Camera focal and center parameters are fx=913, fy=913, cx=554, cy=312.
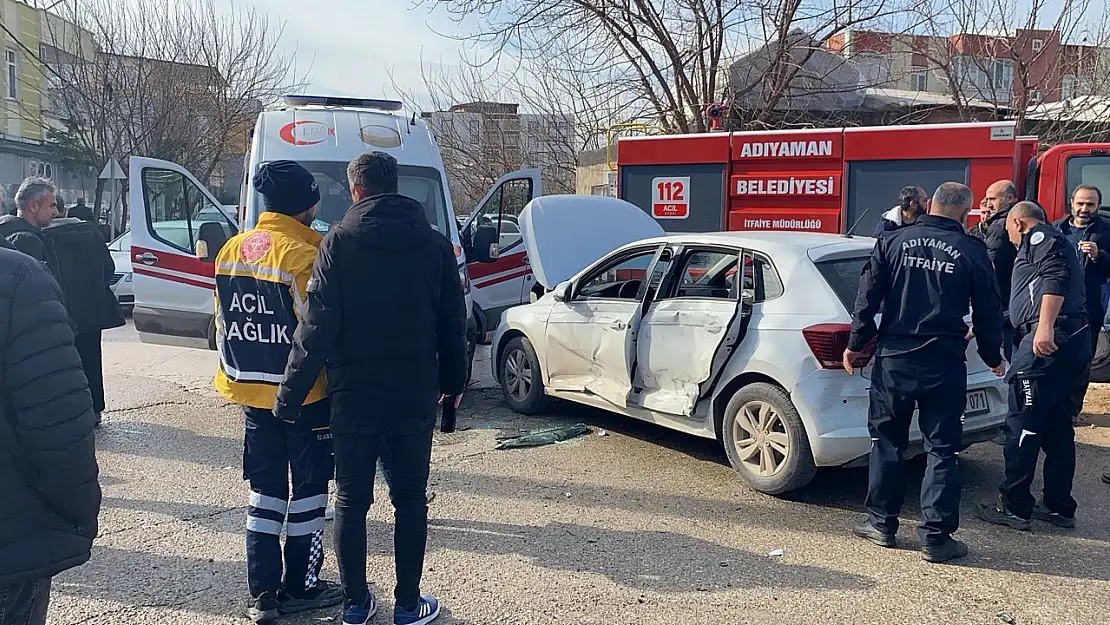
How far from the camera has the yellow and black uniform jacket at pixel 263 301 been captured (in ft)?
12.0

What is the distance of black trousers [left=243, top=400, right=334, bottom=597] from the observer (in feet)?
12.3

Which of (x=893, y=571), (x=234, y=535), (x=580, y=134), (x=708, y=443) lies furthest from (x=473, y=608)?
(x=580, y=134)

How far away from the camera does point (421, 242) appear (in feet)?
11.6

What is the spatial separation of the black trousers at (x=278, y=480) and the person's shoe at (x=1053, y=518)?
379cm

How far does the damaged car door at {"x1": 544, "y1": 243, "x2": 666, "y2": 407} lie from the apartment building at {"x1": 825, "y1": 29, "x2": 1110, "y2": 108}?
931cm

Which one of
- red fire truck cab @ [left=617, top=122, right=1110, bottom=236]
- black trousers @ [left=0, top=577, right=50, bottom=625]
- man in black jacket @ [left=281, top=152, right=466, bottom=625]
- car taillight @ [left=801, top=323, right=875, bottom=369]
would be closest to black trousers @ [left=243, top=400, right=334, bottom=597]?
man in black jacket @ [left=281, top=152, right=466, bottom=625]

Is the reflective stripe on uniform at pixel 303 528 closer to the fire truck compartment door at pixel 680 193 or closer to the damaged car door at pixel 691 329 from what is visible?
the damaged car door at pixel 691 329

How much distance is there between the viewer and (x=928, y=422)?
4.45 m

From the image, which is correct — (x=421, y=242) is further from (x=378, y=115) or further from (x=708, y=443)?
(x=378, y=115)

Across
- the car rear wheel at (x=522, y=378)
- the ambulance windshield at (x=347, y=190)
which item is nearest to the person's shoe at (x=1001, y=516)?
the car rear wheel at (x=522, y=378)

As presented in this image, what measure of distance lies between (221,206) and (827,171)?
5.80 m

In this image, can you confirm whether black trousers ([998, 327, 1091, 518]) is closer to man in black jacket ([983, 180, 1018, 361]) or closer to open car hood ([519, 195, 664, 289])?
man in black jacket ([983, 180, 1018, 361])

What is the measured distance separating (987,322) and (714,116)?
24.6 ft

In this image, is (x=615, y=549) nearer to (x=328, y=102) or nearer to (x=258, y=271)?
(x=258, y=271)
